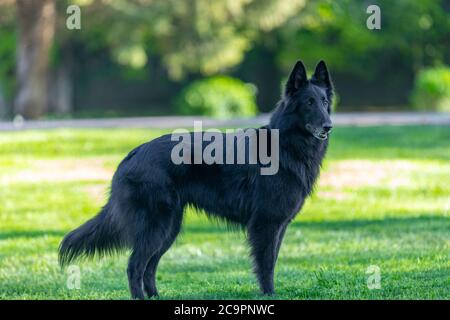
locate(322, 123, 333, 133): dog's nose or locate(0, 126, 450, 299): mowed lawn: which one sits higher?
locate(322, 123, 333, 133): dog's nose

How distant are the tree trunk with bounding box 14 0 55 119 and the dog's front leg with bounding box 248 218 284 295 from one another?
78.5ft

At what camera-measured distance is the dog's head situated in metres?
7.02

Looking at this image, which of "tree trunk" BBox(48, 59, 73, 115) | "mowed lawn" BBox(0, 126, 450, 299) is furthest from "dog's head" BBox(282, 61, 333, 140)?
"tree trunk" BBox(48, 59, 73, 115)

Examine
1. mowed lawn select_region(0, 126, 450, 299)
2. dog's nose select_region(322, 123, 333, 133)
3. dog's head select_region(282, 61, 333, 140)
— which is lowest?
mowed lawn select_region(0, 126, 450, 299)

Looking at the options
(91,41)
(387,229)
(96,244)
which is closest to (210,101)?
(91,41)

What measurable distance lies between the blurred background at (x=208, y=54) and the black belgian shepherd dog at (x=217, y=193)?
22.1 meters

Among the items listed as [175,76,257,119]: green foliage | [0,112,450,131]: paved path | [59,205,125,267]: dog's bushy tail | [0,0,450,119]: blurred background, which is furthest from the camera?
[0,0,450,119]: blurred background

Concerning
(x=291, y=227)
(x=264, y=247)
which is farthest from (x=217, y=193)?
(x=291, y=227)

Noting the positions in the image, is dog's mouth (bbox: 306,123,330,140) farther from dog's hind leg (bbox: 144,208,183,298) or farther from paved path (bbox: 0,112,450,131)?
paved path (bbox: 0,112,450,131)

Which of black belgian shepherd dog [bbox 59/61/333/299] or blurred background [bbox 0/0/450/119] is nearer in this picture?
black belgian shepherd dog [bbox 59/61/333/299]

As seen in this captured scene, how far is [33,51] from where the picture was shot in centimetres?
3020

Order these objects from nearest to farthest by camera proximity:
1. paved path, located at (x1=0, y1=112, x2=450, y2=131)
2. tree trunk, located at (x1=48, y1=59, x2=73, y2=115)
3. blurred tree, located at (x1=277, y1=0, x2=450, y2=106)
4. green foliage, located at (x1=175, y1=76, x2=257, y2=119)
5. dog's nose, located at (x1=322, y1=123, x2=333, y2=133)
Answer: dog's nose, located at (x1=322, y1=123, x2=333, y2=133)
paved path, located at (x1=0, y1=112, x2=450, y2=131)
green foliage, located at (x1=175, y1=76, x2=257, y2=119)
blurred tree, located at (x1=277, y1=0, x2=450, y2=106)
tree trunk, located at (x1=48, y1=59, x2=73, y2=115)

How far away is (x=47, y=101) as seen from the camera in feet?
118

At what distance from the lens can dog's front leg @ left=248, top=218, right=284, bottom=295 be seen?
718cm
